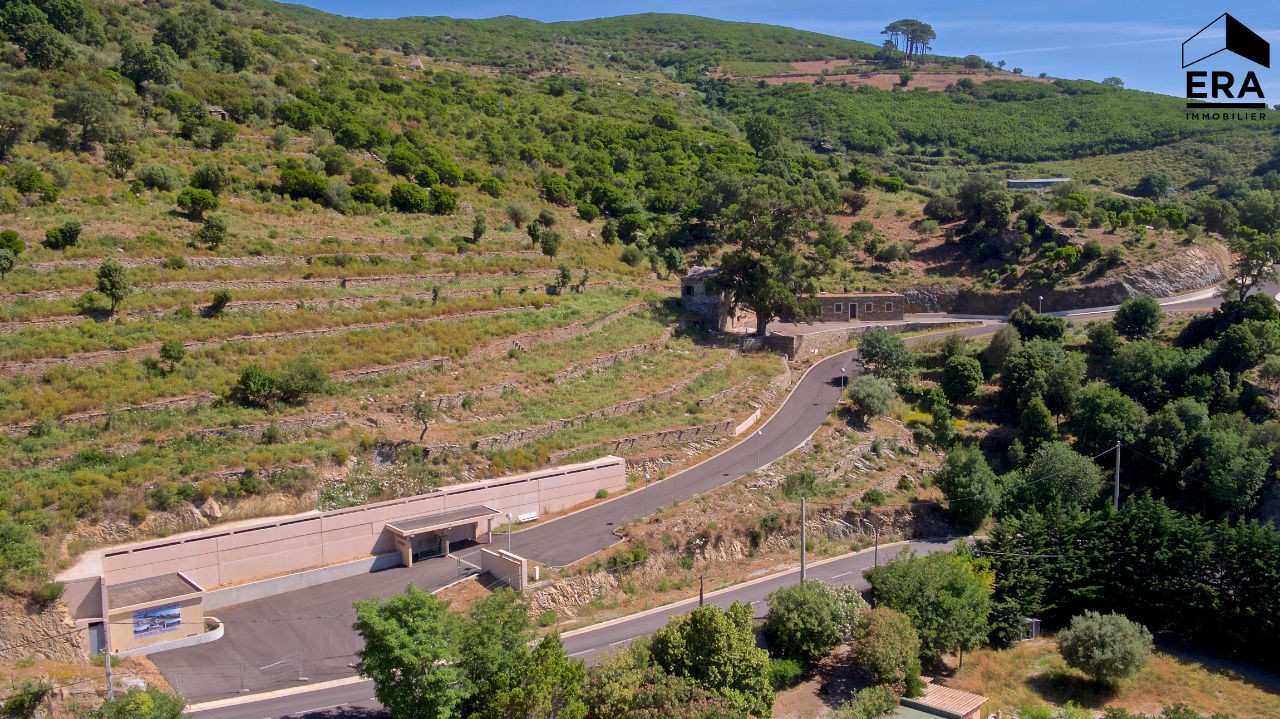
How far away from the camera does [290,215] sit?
50.5 meters

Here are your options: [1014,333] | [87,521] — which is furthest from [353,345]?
[1014,333]

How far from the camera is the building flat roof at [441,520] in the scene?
30375 mm

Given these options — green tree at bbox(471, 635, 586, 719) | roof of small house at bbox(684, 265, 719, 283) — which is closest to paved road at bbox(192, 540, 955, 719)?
green tree at bbox(471, 635, 586, 719)

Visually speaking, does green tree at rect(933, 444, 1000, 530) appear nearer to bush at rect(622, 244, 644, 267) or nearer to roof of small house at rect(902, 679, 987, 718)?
roof of small house at rect(902, 679, 987, 718)

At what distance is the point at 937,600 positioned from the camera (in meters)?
29.1

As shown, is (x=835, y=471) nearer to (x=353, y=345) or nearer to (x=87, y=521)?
(x=353, y=345)

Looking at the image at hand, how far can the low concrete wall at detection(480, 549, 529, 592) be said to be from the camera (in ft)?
93.4

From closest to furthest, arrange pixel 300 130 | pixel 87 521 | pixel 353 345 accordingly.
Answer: pixel 87 521 → pixel 353 345 → pixel 300 130

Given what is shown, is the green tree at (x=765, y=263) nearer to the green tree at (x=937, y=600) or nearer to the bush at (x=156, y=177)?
the green tree at (x=937, y=600)

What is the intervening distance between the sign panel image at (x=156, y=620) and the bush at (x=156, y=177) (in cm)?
3242

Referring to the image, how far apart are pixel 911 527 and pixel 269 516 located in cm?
2708

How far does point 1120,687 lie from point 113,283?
40570 millimetres

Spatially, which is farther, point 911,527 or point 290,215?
point 290,215

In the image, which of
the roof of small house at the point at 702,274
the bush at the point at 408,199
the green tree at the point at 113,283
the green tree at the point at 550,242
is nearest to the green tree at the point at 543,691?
the green tree at the point at 113,283
